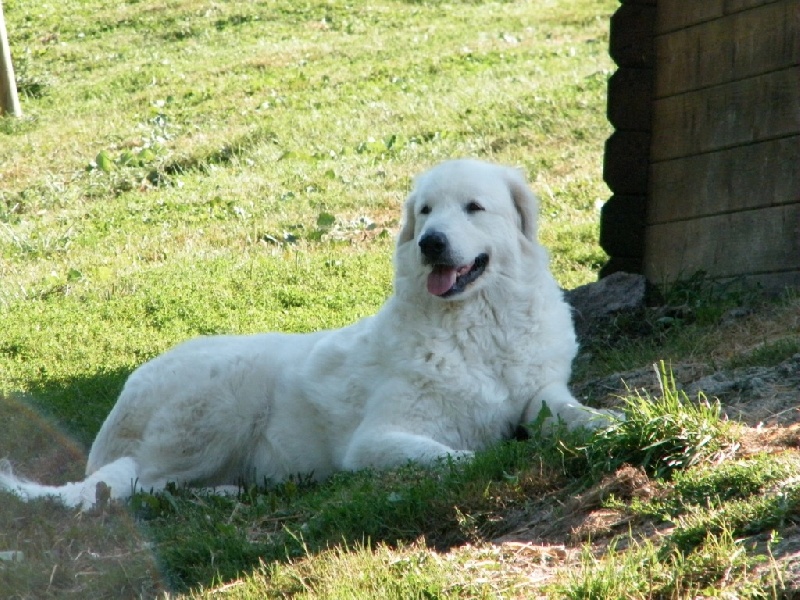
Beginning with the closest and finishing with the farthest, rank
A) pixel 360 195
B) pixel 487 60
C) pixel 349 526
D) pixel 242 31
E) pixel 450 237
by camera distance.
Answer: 1. pixel 349 526
2. pixel 450 237
3. pixel 360 195
4. pixel 487 60
5. pixel 242 31

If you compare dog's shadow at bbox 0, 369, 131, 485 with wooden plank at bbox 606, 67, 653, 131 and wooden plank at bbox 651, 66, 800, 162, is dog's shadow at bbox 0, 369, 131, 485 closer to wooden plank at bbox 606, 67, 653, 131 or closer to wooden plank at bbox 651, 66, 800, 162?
wooden plank at bbox 606, 67, 653, 131

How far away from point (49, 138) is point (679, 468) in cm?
1481

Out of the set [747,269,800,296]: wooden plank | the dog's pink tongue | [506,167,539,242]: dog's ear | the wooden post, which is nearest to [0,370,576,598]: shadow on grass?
the dog's pink tongue

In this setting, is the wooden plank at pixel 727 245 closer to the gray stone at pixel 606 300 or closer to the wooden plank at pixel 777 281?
the wooden plank at pixel 777 281

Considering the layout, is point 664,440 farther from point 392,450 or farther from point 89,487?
point 89,487

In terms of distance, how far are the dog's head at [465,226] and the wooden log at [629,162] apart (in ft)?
6.97

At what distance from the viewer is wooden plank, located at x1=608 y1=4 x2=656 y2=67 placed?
7.20 meters

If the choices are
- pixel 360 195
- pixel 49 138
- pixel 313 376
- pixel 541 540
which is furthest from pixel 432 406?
pixel 49 138

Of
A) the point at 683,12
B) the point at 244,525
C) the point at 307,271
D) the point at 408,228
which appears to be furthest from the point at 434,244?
the point at 307,271

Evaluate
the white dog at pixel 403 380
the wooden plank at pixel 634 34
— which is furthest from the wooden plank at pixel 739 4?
the white dog at pixel 403 380

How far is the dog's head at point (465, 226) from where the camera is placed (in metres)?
4.87

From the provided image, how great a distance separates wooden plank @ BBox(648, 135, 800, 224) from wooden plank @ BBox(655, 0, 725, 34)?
87 cm

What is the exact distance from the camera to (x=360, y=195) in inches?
498

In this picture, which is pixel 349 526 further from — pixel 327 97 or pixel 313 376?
pixel 327 97
